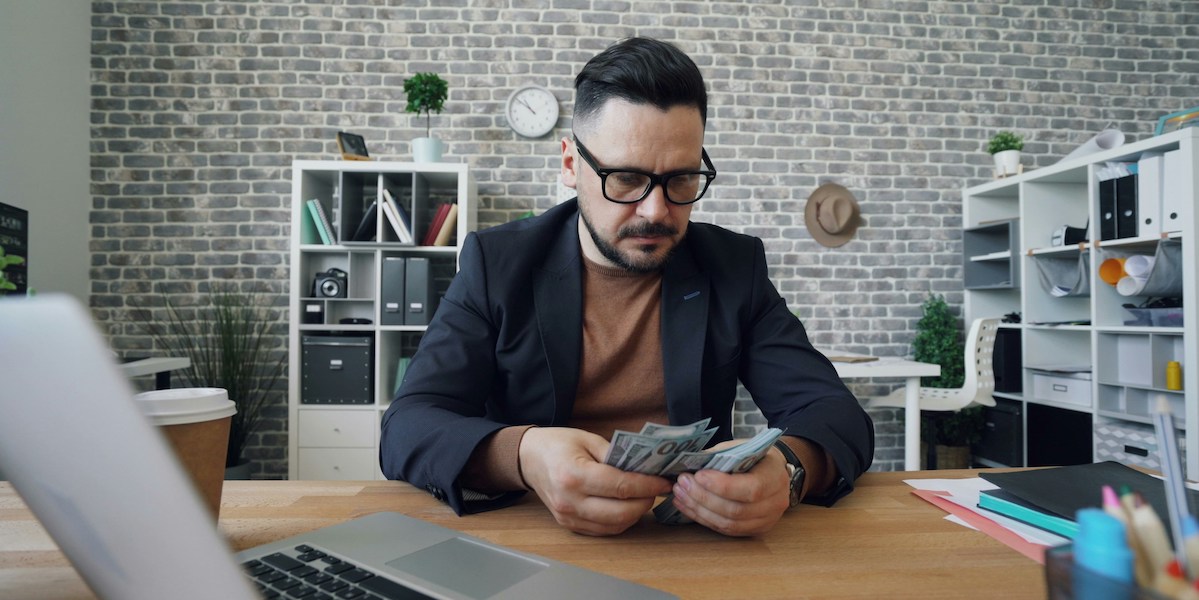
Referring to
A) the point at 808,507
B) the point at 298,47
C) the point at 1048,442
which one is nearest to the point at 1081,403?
the point at 1048,442

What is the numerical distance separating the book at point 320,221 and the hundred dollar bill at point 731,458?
307 cm

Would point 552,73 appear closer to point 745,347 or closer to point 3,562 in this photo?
point 745,347

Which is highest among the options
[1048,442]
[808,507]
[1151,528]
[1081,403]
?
[1151,528]

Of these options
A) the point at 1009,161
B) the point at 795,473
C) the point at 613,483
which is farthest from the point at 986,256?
the point at 613,483

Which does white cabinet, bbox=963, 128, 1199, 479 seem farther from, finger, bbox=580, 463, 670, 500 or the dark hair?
finger, bbox=580, 463, 670, 500

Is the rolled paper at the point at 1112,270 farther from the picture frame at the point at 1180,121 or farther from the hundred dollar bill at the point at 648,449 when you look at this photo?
the hundred dollar bill at the point at 648,449

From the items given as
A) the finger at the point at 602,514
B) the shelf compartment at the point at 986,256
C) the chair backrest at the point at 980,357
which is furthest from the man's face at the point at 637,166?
the shelf compartment at the point at 986,256

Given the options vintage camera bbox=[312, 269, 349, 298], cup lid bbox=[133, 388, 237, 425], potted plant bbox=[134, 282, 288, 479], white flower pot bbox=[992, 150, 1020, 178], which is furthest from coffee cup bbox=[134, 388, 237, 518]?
white flower pot bbox=[992, 150, 1020, 178]

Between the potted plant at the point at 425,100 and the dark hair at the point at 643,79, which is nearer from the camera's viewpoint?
the dark hair at the point at 643,79

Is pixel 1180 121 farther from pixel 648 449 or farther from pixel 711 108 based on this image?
pixel 648 449

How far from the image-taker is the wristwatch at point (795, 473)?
90 centimetres

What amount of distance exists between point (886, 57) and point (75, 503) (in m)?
4.71

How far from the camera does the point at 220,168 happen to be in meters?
3.67

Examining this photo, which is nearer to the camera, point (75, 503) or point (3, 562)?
point (75, 503)
